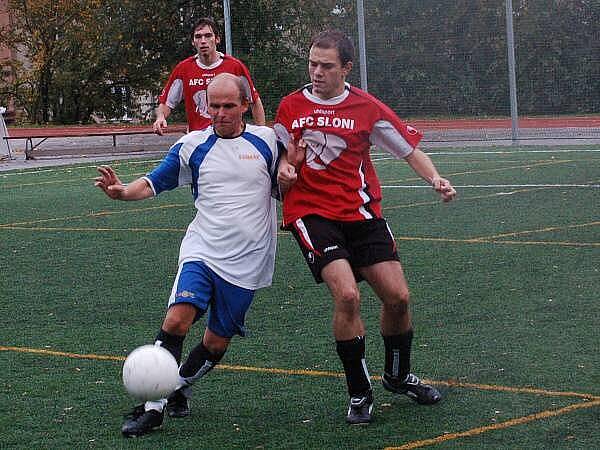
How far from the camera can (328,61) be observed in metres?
6.00

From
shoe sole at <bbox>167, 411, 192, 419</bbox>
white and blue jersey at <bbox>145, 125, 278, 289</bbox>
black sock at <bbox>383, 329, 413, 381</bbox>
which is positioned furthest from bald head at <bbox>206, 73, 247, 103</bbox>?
shoe sole at <bbox>167, 411, 192, 419</bbox>

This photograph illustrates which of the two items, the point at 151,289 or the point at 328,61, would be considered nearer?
the point at 328,61

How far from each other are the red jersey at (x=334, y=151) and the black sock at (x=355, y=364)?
62 centimetres

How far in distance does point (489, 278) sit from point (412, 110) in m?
18.2

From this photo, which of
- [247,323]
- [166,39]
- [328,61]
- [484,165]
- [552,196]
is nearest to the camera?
[328,61]

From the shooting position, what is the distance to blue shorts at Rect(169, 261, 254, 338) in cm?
573

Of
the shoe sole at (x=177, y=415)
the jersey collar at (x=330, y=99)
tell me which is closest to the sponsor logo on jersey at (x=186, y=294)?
the shoe sole at (x=177, y=415)

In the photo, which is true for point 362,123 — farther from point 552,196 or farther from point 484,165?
point 484,165

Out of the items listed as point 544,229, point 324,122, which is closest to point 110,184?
point 324,122

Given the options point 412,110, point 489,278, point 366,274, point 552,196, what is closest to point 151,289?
point 489,278

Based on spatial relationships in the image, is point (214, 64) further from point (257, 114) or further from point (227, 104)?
point (227, 104)

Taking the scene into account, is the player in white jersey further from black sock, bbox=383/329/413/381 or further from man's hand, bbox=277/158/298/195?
black sock, bbox=383/329/413/381

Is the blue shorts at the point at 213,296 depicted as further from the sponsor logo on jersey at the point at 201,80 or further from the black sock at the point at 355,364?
the sponsor logo on jersey at the point at 201,80

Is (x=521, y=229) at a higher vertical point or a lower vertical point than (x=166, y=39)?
lower
